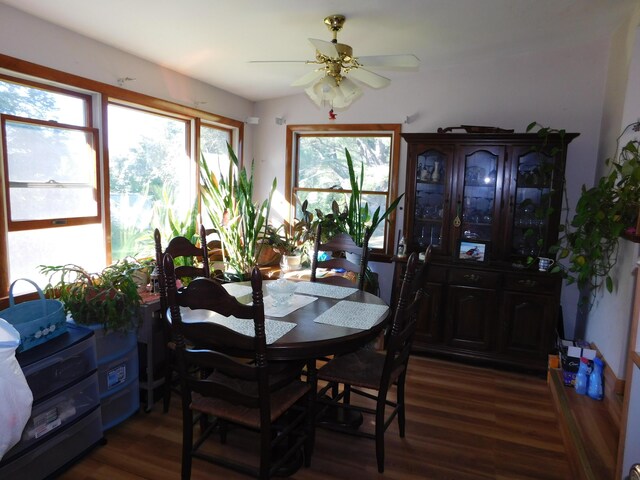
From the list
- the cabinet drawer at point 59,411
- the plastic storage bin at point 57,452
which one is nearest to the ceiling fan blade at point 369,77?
the cabinet drawer at point 59,411

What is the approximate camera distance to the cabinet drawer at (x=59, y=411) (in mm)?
1884

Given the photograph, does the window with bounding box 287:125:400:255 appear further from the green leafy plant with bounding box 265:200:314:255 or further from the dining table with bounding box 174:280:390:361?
the dining table with bounding box 174:280:390:361

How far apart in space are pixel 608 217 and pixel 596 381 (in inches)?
42.4

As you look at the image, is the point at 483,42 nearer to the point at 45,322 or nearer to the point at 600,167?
the point at 600,167

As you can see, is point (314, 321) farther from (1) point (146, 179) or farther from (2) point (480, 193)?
(2) point (480, 193)

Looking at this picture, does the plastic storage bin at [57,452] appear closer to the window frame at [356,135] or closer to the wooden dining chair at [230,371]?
the wooden dining chair at [230,371]

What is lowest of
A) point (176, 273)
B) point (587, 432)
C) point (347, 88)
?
point (587, 432)

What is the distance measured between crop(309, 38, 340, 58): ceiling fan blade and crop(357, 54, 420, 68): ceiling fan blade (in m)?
0.23

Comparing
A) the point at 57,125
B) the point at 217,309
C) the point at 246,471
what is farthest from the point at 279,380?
the point at 57,125

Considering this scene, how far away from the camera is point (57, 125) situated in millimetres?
2637

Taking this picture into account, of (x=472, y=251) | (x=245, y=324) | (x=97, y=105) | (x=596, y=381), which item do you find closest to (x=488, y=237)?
(x=472, y=251)

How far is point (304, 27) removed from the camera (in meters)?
2.84

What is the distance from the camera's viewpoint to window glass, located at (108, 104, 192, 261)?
3180 mm

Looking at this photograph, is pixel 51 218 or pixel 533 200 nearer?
pixel 51 218
